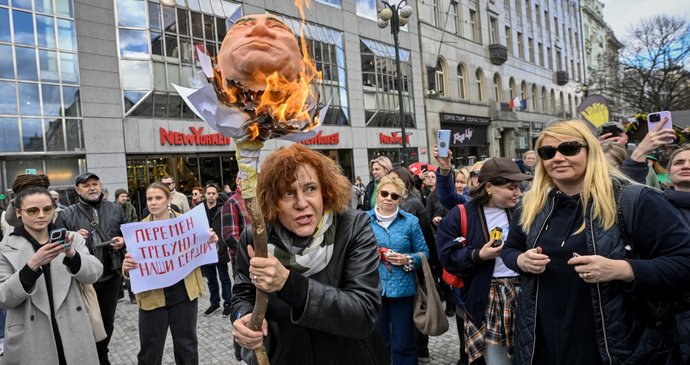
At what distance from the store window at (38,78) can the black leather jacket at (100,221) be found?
980cm

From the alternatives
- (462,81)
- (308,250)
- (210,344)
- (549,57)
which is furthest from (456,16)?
(308,250)

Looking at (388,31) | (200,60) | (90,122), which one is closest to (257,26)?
(200,60)

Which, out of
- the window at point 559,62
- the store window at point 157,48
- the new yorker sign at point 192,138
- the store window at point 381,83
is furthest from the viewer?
the window at point 559,62

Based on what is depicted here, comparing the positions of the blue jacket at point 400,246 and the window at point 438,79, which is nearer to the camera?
the blue jacket at point 400,246

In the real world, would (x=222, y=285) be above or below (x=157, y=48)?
below

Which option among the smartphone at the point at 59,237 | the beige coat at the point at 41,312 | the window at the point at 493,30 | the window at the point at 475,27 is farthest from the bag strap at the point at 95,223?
the window at the point at 493,30

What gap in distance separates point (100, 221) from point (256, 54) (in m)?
4.15

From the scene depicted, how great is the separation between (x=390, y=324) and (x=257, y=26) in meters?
3.37

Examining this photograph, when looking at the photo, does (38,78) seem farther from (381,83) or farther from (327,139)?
(381,83)

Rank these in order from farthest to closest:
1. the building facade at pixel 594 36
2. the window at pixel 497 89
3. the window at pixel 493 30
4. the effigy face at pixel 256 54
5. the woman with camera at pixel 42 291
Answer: the building facade at pixel 594 36
the window at pixel 497 89
the window at pixel 493 30
the woman with camera at pixel 42 291
the effigy face at pixel 256 54

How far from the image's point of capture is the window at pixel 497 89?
3194 centimetres

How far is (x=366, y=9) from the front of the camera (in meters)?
22.0

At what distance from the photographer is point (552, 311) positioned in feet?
7.38

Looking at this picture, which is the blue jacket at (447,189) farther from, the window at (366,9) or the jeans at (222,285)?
the window at (366,9)
